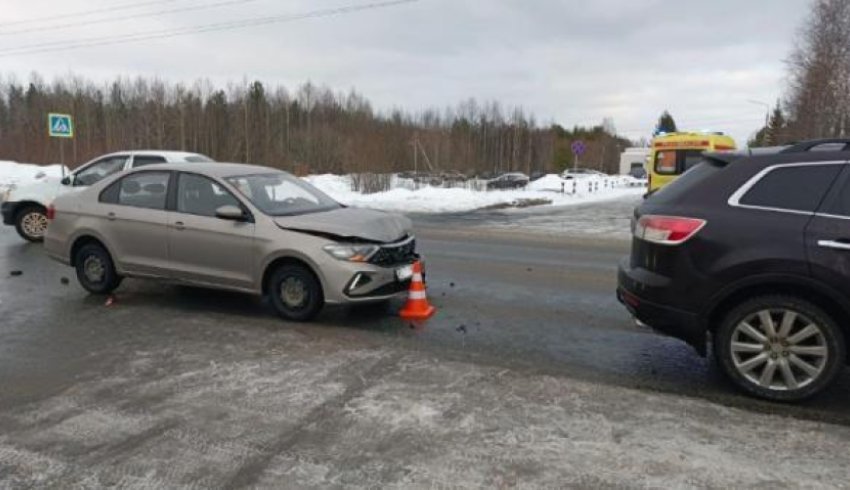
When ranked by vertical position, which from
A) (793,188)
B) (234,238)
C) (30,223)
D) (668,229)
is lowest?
(30,223)

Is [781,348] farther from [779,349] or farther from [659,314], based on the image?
[659,314]

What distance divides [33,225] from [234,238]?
816cm

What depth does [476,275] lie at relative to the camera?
9.42 meters

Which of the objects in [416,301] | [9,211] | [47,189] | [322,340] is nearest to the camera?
[322,340]

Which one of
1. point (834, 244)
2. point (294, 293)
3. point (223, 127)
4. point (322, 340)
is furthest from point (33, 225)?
point (223, 127)

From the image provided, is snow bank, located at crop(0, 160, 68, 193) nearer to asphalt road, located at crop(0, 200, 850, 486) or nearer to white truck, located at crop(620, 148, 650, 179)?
asphalt road, located at crop(0, 200, 850, 486)

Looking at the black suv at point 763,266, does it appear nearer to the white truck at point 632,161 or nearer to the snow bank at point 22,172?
the snow bank at point 22,172

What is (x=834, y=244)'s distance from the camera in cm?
431

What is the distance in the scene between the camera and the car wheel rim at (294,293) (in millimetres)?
6570

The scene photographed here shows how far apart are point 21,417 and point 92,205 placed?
396 centimetres

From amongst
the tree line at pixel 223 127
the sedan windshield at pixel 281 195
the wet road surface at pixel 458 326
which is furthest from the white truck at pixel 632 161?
the sedan windshield at pixel 281 195

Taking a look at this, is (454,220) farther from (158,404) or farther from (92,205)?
(158,404)

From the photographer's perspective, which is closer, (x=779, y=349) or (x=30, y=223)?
(x=779, y=349)

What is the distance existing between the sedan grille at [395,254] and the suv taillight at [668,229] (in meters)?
2.60
